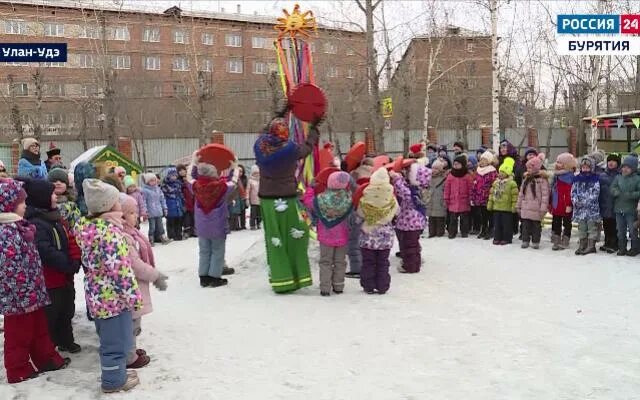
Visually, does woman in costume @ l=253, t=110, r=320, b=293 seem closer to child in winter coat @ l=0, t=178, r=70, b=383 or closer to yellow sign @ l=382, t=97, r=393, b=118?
child in winter coat @ l=0, t=178, r=70, b=383

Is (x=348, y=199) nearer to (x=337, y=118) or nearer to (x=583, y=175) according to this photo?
(x=583, y=175)

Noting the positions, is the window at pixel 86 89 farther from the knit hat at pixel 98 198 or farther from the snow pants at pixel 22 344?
Result: the knit hat at pixel 98 198

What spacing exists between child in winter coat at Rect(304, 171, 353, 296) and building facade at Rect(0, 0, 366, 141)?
16047mm

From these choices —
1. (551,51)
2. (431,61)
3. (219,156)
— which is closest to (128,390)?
(219,156)

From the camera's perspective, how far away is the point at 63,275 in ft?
16.1

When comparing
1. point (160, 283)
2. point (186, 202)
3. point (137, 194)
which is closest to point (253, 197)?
→ point (186, 202)

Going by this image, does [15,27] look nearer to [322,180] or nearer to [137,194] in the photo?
[137,194]

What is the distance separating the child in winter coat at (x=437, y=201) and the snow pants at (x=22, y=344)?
8073 millimetres

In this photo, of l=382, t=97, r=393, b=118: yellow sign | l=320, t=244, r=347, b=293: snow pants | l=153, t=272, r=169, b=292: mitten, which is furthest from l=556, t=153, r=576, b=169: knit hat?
l=382, t=97, r=393, b=118: yellow sign

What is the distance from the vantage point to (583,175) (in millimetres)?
9336

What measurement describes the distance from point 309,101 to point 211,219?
195 centimetres

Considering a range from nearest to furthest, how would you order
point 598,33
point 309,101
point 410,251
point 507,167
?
point 309,101 → point 410,251 → point 507,167 → point 598,33

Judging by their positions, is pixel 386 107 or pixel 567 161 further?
pixel 386 107

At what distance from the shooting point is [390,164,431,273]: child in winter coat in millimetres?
8203
